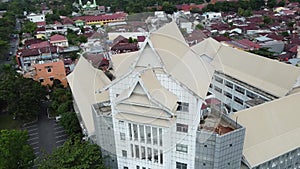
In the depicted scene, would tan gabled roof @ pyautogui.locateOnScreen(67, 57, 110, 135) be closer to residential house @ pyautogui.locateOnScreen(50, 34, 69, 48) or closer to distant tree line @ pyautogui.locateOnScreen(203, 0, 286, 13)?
residential house @ pyautogui.locateOnScreen(50, 34, 69, 48)

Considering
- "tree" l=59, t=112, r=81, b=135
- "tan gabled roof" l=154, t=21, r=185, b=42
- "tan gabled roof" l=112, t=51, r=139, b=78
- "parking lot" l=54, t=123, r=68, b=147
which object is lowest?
"parking lot" l=54, t=123, r=68, b=147

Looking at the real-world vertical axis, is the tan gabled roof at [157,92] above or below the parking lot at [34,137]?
above

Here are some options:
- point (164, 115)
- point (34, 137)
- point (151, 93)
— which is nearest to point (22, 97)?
point (34, 137)

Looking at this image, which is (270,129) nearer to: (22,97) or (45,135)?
(45,135)

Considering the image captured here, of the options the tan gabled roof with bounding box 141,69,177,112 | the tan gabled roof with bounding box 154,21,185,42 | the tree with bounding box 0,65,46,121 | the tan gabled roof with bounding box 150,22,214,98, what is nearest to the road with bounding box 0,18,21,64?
the tree with bounding box 0,65,46,121

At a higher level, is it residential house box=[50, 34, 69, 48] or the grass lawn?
residential house box=[50, 34, 69, 48]

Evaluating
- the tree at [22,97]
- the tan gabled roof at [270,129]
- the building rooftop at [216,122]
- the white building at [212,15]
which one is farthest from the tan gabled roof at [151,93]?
the white building at [212,15]

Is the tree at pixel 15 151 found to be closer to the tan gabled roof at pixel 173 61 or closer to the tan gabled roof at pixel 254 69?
the tan gabled roof at pixel 173 61

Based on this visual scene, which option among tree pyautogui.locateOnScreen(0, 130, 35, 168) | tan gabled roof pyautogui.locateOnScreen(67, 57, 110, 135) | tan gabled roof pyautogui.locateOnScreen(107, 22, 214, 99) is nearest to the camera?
tan gabled roof pyautogui.locateOnScreen(107, 22, 214, 99)

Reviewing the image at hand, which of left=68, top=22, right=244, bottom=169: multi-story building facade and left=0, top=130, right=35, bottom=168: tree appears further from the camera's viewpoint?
left=0, top=130, right=35, bottom=168: tree
